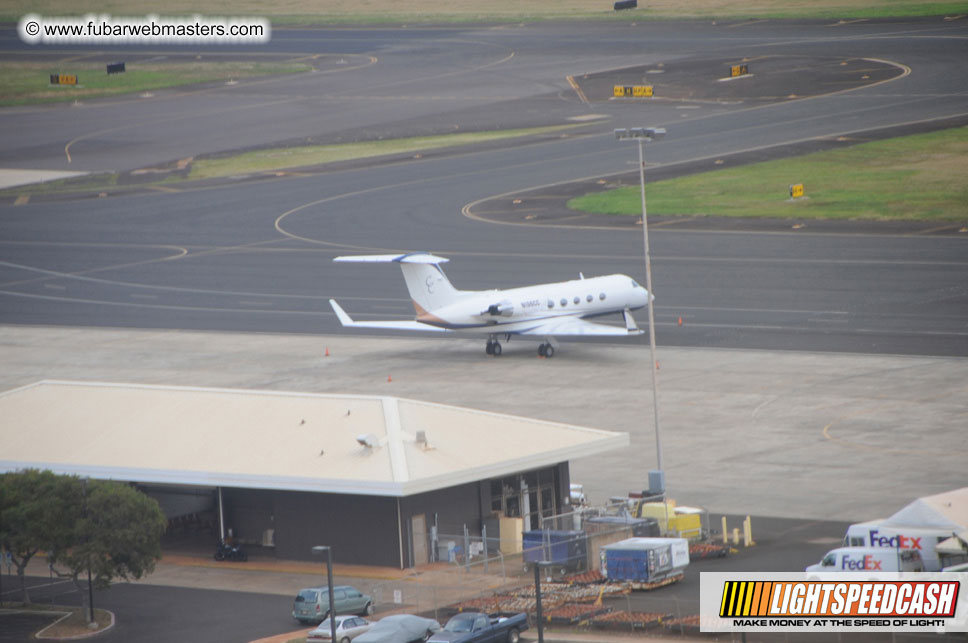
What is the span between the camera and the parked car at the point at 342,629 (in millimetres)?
41219

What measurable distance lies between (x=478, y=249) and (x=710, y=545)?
5738 cm

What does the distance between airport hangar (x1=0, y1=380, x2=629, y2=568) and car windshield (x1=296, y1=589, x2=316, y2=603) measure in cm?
514

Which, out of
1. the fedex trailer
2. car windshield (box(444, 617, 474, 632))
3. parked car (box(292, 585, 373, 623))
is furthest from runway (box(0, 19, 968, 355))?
car windshield (box(444, 617, 474, 632))

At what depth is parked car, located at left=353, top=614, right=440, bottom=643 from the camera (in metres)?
39.9

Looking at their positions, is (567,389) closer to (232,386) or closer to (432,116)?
(232,386)

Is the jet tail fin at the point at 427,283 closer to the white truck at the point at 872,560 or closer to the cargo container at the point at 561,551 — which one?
the cargo container at the point at 561,551

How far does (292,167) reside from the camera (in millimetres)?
142250

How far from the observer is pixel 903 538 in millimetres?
44000

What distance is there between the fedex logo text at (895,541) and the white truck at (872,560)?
359mm

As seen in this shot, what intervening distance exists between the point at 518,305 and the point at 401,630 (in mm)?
39986

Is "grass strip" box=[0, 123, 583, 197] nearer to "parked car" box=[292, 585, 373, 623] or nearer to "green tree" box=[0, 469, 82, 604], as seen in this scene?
"green tree" box=[0, 469, 82, 604]

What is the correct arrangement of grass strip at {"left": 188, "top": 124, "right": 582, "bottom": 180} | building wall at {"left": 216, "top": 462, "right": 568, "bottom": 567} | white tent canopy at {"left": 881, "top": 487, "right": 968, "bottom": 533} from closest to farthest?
1. white tent canopy at {"left": 881, "top": 487, "right": 968, "bottom": 533}
2. building wall at {"left": 216, "top": 462, "right": 568, "bottom": 567}
3. grass strip at {"left": 188, "top": 124, "right": 582, "bottom": 180}

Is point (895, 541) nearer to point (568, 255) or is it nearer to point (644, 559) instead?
point (644, 559)

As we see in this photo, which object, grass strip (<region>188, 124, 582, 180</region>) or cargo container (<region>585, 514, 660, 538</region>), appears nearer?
cargo container (<region>585, 514, 660, 538</region>)
